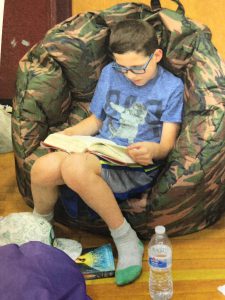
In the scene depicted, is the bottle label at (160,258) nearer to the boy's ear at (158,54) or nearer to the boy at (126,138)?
the boy at (126,138)

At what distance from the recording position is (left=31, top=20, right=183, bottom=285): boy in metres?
1.82

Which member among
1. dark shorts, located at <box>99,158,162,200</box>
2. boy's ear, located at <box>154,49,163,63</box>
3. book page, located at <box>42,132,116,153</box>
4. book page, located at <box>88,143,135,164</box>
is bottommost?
dark shorts, located at <box>99,158,162,200</box>

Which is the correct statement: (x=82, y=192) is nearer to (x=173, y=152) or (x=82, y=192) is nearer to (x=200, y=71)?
(x=173, y=152)

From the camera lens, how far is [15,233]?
1.89 metres

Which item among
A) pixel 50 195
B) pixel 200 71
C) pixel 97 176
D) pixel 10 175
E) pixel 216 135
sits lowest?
pixel 10 175

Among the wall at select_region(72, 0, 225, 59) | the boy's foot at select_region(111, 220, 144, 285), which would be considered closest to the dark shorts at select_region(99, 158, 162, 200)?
the boy's foot at select_region(111, 220, 144, 285)

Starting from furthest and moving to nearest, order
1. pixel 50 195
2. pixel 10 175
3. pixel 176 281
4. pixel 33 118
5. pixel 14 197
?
pixel 10 175 < pixel 14 197 < pixel 33 118 < pixel 50 195 < pixel 176 281

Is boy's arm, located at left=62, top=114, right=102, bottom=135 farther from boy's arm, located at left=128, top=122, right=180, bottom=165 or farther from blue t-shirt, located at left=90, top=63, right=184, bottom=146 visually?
boy's arm, located at left=128, top=122, right=180, bottom=165

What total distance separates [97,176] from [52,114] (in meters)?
0.45

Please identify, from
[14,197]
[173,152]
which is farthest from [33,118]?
[173,152]

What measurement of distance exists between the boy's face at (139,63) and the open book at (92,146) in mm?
252

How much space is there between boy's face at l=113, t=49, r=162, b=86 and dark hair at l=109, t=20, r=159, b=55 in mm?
16

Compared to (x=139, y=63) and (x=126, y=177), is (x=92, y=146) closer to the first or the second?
(x=126, y=177)

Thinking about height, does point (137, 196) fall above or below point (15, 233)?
above
